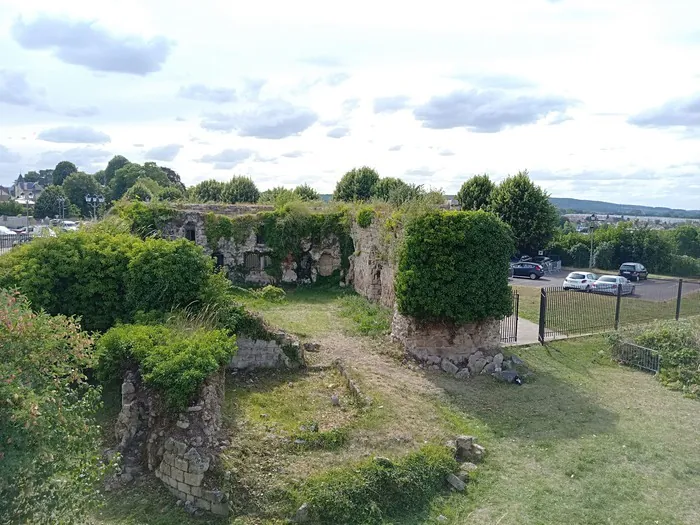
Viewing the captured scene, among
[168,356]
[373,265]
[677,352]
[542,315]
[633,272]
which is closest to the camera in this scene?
[168,356]

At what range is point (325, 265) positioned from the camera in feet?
85.9

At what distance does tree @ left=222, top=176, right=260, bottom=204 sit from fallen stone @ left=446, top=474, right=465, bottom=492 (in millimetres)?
38790

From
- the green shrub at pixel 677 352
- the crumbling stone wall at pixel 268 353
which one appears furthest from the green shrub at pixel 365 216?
the green shrub at pixel 677 352

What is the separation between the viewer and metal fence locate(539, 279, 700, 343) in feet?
60.2

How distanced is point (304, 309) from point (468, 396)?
928 cm

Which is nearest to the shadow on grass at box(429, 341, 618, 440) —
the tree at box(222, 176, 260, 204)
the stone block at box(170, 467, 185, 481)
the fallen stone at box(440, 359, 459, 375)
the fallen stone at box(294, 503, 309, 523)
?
the fallen stone at box(440, 359, 459, 375)

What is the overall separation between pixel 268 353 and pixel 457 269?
527 centimetres

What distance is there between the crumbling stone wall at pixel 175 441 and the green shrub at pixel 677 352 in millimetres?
11387

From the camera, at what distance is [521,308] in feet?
73.0

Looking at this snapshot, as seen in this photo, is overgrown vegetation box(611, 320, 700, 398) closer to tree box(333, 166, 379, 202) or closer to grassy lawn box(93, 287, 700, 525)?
grassy lawn box(93, 287, 700, 525)

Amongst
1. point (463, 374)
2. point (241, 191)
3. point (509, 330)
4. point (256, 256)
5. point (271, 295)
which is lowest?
point (463, 374)

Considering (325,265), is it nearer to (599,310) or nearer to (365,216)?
(365,216)

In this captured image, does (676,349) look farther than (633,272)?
No

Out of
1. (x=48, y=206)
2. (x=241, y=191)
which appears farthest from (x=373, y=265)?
(x=48, y=206)
